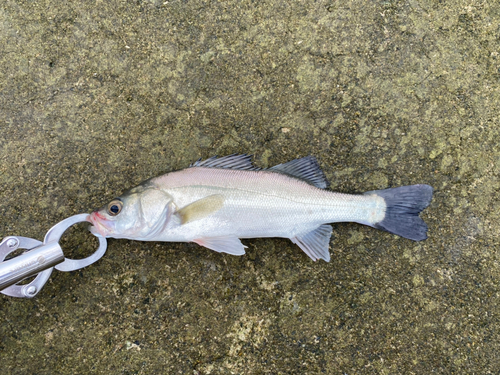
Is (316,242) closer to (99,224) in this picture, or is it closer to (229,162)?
(229,162)

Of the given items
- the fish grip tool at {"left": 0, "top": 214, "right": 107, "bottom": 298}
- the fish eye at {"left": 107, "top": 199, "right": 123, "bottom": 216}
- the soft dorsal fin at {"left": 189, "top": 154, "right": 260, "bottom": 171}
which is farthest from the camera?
the soft dorsal fin at {"left": 189, "top": 154, "right": 260, "bottom": 171}

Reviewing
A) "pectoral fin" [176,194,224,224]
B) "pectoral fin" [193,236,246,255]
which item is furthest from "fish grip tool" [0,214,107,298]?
"pectoral fin" [193,236,246,255]

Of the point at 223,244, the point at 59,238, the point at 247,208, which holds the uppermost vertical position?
the point at 59,238

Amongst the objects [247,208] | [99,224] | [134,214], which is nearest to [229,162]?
[247,208]

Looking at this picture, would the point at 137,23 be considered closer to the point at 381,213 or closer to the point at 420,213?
the point at 381,213

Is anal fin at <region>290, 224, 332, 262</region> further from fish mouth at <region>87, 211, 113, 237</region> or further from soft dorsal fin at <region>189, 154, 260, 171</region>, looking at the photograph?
fish mouth at <region>87, 211, 113, 237</region>

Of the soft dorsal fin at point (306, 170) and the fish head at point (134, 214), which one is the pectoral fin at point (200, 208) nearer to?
the fish head at point (134, 214)
